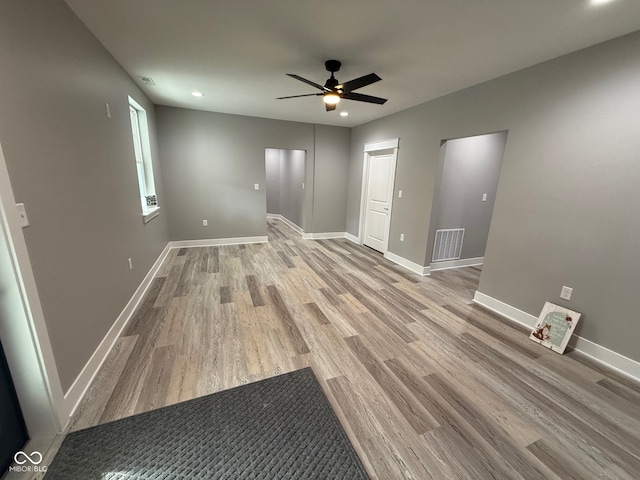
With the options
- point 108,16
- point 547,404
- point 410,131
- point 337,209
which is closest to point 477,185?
point 410,131

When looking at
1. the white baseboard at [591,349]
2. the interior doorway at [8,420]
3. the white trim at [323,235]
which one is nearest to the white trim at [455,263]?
the white baseboard at [591,349]

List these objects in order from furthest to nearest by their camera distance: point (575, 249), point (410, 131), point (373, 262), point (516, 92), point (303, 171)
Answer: point (303, 171) < point (373, 262) < point (410, 131) < point (516, 92) < point (575, 249)

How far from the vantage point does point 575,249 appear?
225 centimetres

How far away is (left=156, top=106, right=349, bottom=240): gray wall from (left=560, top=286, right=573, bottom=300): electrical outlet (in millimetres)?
4352

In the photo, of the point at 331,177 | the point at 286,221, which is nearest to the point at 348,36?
the point at 331,177

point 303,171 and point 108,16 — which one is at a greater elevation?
point 108,16

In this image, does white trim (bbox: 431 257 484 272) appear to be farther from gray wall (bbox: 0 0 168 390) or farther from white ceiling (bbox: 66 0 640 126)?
gray wall (bbox: 0 0 168 390)

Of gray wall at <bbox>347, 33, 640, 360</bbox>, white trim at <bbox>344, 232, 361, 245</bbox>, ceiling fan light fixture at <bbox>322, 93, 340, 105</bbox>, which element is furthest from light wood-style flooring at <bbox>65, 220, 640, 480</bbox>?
white trim at <bbox>344, 232, 361, 245</bbox>

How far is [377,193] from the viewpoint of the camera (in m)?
4.99

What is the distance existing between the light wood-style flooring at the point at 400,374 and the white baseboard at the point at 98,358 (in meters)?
0.06

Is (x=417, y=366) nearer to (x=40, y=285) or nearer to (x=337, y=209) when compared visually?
(x=40, y=285)

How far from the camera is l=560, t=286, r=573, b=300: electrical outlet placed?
2305mm

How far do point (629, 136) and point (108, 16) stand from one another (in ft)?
13.2

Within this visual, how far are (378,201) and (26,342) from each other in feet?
15.5
